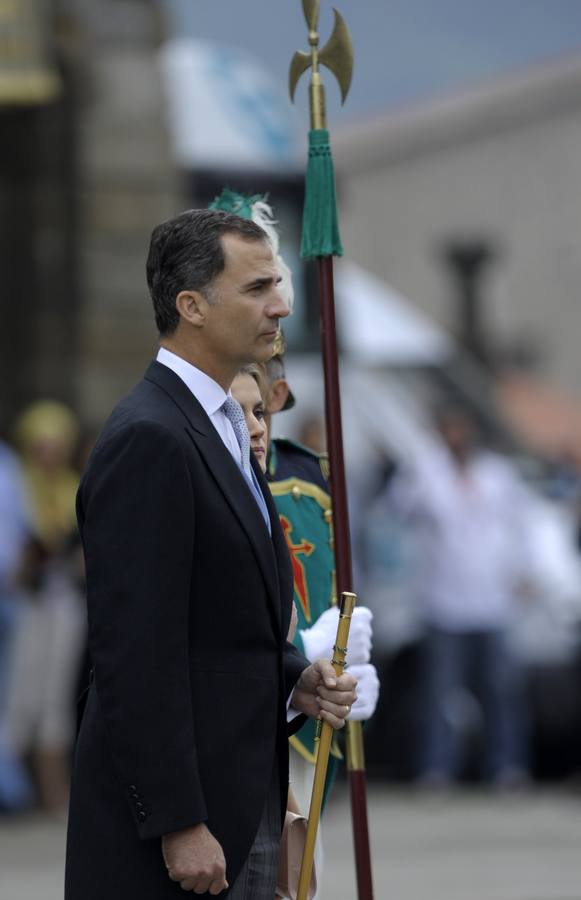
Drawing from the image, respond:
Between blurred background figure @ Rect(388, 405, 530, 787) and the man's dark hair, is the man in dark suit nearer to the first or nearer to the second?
the man's dark hair

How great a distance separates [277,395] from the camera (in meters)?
4.33

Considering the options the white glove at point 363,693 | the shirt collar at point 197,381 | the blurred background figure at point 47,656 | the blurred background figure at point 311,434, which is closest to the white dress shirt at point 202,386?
the shirt collar at point 197,381

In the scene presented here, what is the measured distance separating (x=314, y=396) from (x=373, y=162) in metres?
21.7

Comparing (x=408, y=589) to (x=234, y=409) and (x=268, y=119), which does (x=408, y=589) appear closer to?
(x=268, y=119)

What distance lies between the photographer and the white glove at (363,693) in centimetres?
409

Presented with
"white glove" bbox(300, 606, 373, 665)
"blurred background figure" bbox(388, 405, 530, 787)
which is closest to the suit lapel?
"white glove" bbox(300, 606, 373, 665)

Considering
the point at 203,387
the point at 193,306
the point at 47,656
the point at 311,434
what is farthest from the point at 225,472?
the point at 311,434

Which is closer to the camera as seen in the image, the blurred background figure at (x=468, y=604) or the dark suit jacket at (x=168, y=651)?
the dark suit jacket at (x=168, y=651)

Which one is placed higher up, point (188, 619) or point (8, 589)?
point (8, 589)

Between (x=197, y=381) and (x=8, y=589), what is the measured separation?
5726 mm

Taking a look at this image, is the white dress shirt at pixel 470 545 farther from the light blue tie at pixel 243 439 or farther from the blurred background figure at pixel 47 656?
the light blue tie at pixel 243 439

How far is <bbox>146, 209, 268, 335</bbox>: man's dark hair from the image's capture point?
11.1 feet

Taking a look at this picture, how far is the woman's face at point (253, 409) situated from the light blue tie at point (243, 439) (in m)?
0.35

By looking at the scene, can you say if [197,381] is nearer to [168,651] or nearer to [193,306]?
[193,306]
